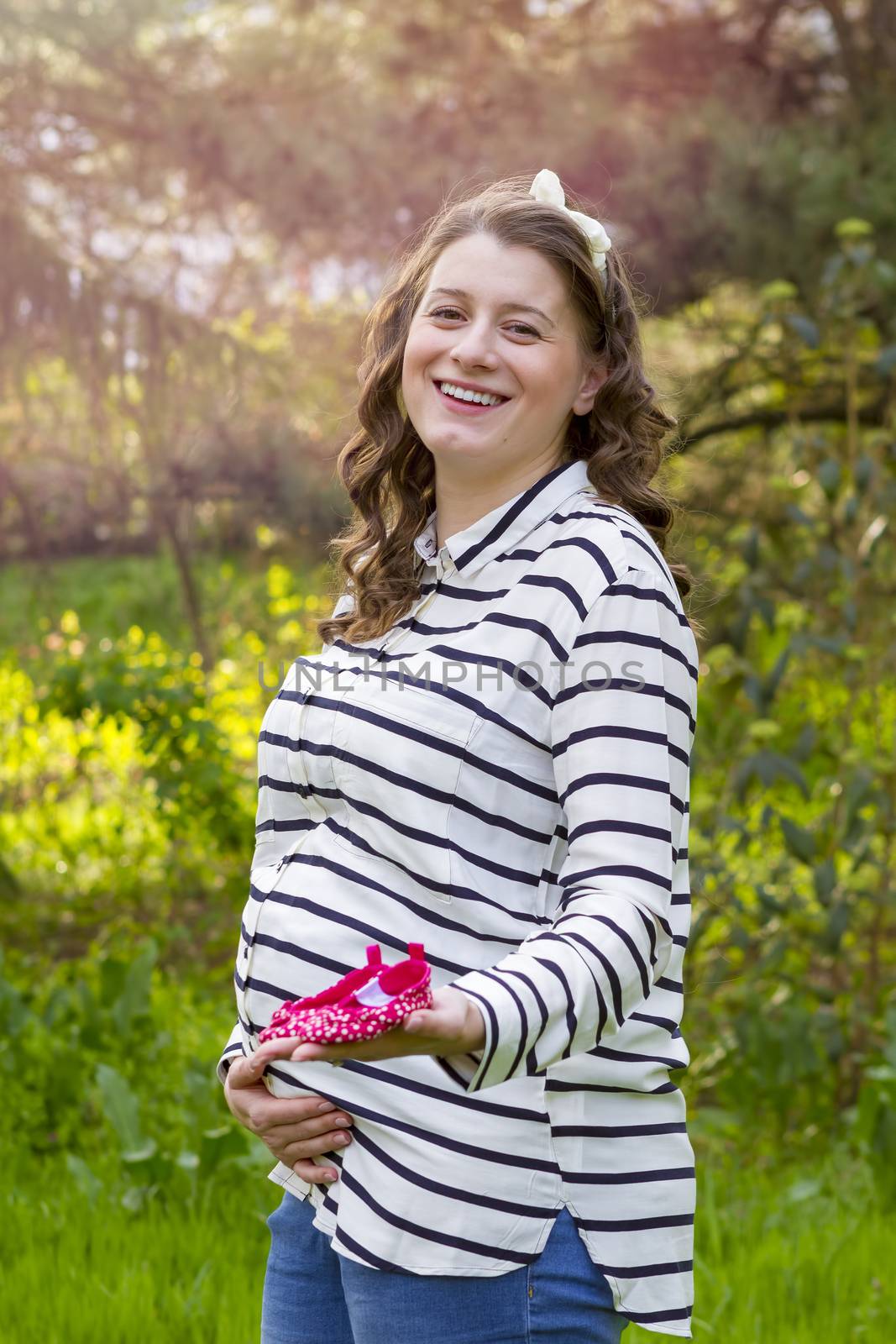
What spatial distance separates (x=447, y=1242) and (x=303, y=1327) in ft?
1.03

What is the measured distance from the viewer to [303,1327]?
4.58 ft

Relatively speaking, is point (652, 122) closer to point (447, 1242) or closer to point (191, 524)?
point (191, 524)

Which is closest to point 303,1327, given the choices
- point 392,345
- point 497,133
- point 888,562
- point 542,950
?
point 542,950

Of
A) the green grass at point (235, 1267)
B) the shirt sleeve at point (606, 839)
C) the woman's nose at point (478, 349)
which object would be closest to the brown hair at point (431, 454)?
the woman's nose at point (478, 349)

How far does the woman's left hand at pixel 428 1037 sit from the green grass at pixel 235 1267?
139 centimetres

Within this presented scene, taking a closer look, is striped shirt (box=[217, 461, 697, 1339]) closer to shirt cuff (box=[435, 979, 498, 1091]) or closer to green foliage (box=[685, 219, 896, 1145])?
shirt cuff (box=[435, 979, 498, 1091])

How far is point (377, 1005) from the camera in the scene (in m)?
1.03

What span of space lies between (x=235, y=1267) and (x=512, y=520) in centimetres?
165

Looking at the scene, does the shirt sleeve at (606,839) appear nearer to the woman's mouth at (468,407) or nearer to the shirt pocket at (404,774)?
the shirt pocket at (404,774)

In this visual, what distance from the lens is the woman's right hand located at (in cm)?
128

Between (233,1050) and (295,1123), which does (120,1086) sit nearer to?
(233,1050)

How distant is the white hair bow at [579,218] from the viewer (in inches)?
57.1

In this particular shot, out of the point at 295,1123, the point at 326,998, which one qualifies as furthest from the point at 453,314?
the point at 295,1123

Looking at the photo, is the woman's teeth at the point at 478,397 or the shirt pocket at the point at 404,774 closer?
the shirt pocket at the point at 404,774
